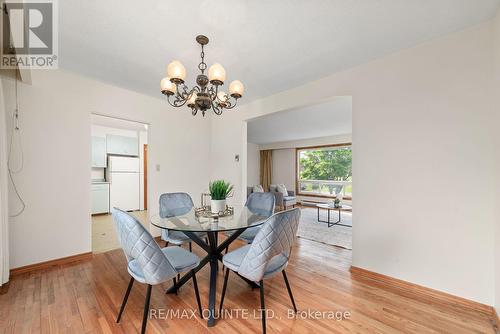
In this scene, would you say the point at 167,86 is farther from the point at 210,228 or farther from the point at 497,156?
the point at 497,156

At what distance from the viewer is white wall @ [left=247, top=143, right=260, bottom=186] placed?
8.36m

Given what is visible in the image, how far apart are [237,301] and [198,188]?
2.51 metres

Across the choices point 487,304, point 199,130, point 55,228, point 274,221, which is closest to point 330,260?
point 487,304

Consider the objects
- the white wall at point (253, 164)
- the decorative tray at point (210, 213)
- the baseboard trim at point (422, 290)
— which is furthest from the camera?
the white wall at point (253, 164)

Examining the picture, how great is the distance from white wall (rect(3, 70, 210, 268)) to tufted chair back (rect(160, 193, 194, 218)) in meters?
1.16

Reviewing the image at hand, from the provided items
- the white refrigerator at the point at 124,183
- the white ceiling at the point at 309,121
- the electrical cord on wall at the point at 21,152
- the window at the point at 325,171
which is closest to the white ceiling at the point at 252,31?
the electrical cord on wall at the point at 21,152

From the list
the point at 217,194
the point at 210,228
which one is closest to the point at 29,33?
the point at 217,194

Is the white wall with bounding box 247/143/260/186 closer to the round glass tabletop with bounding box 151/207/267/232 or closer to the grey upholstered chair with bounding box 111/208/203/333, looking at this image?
the round glass tabletop with bounding box 151/207/267/232

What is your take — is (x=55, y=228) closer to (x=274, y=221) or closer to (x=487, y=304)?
(x=274, y=221)

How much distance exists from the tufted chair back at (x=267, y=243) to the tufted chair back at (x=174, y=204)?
125 centimetres

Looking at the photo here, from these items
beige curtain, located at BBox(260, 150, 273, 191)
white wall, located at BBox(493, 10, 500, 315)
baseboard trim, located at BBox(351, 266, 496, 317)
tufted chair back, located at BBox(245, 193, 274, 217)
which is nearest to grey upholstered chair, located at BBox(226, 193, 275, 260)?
tufted chair back, located at BBox(245, 193, 274, 217)

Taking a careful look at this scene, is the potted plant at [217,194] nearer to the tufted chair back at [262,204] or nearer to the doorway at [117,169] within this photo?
the tufted chair back at [262,204]

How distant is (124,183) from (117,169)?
1.41 ft

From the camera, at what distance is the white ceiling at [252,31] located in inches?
59.6
